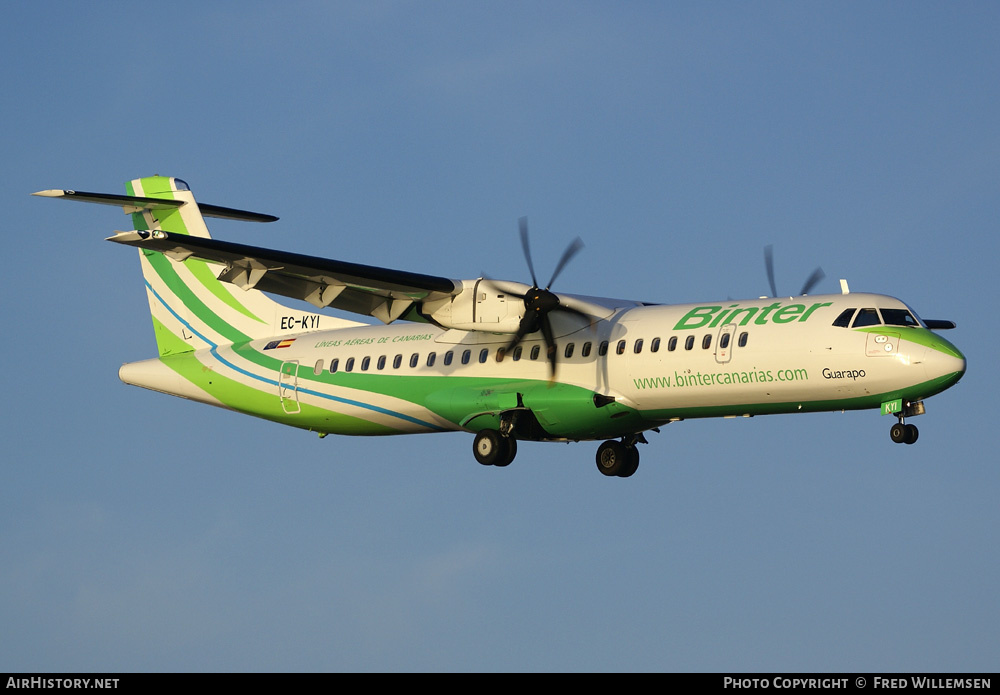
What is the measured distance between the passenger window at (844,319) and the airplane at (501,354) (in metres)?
0.03

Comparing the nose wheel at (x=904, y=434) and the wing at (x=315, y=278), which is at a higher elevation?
the wing at (x=315, y=278)

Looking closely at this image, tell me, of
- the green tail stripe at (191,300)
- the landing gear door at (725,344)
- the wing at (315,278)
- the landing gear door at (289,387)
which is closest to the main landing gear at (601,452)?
the wing at (315,278)

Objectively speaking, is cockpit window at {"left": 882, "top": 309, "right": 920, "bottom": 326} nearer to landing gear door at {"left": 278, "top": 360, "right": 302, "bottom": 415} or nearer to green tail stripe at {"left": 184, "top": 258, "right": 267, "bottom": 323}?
landing gear door at {"left": 278, "top": 360, "right": 302, "bottom": 415}

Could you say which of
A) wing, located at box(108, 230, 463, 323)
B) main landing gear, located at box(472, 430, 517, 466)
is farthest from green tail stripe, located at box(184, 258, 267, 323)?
main landing gear, located at box(472, 430, 517, 466)

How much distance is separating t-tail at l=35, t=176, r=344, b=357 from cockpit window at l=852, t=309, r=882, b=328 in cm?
1205

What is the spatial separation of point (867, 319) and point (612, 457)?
6.09 meters

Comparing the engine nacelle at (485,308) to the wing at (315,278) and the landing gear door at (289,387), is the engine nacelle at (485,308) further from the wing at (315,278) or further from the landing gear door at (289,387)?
the landing gear door at (289,387)

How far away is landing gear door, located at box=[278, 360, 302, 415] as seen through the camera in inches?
1097

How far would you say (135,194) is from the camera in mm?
31047

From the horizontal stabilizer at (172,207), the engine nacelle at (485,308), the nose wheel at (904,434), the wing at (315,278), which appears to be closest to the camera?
the nose wheel at (904,434)

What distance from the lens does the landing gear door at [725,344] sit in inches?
892
